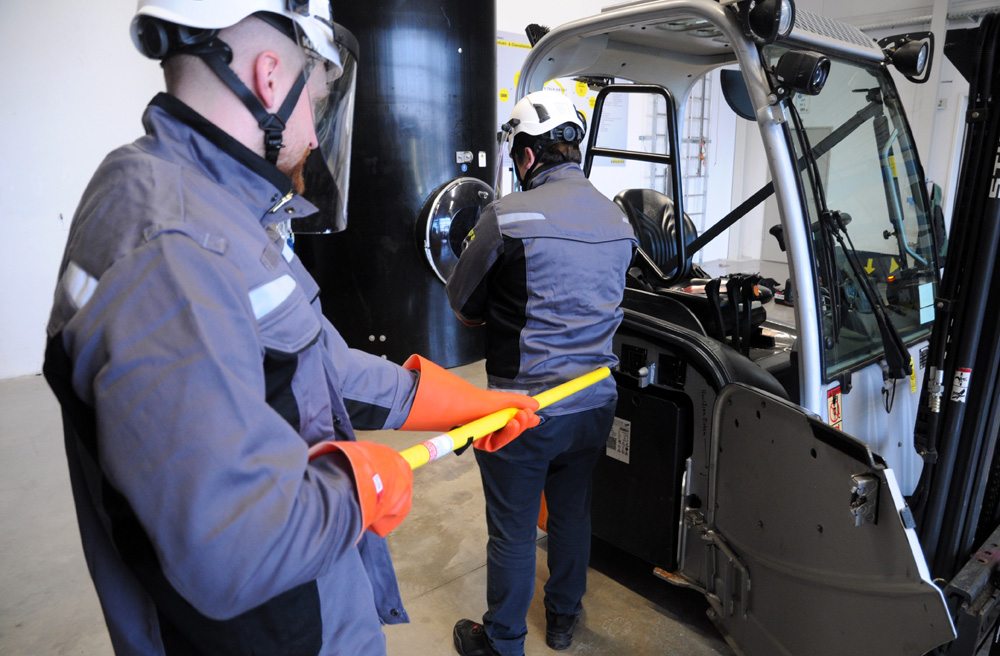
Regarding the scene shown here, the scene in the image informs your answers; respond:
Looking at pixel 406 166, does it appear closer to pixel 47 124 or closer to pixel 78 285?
pixel 47 124

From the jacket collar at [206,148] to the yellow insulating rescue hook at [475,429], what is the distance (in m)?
0.58

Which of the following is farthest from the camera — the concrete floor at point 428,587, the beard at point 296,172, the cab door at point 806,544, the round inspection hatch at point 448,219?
the round inspection hatch at point 448,219

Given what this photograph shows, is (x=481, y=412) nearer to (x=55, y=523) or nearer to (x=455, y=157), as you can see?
(x=55, y=523)

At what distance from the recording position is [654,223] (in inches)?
125

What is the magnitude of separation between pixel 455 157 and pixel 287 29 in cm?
412

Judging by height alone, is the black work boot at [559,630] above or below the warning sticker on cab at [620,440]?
below

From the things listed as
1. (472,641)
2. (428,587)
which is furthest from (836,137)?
(428,587)

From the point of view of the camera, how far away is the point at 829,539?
179 centimetres

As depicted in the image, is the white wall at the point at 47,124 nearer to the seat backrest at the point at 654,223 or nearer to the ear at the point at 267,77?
the seat backrest at the point at 654,223

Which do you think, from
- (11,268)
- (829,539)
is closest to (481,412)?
(829,539)

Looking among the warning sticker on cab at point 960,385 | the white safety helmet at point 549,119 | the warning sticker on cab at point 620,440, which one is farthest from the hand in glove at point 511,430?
the warning sticker on cab at point 960,385

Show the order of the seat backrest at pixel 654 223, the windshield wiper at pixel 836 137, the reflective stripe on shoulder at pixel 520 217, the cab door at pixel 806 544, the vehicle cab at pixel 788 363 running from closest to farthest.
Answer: the cab door at pixel 806 544 < the vehicle cab at pixel 788 363 < the reflective stripe on shoulder at pixel 520 217 < the windshield wiper at pixel 836 137 < the seat backrest at pixel 654 223

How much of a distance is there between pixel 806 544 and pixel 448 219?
146 inches

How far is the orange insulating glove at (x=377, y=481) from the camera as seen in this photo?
3.27 ft
